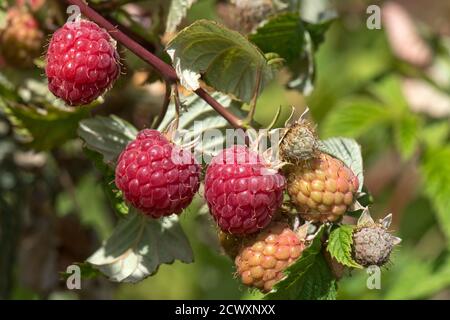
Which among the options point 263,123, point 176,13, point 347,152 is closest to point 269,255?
point 347,152

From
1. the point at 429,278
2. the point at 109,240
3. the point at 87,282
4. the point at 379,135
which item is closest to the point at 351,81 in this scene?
the point at 379,135

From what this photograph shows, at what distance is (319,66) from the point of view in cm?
239

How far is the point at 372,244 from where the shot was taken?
1.19 meters

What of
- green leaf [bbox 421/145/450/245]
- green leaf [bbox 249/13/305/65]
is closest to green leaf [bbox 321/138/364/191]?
green leaf [bbox 249/13/305/65]

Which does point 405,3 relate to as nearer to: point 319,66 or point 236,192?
point 319,66

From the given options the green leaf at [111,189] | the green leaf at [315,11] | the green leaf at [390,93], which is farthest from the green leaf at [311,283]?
the green leaf at [390,93]

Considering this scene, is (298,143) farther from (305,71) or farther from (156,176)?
(305,71)

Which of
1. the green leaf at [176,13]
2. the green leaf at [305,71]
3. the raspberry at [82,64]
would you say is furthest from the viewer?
the green leaf at [305,71]

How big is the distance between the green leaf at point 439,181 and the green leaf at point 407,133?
47 millimetres

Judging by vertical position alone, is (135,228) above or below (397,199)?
above

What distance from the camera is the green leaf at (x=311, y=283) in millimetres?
1236

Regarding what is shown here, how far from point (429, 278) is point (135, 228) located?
766 millimetres

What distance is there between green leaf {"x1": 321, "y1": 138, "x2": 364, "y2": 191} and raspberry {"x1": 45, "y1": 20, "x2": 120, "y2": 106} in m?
0.32

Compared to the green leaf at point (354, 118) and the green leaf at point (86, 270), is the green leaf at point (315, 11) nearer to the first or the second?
the green leaf at point (354, 118)
